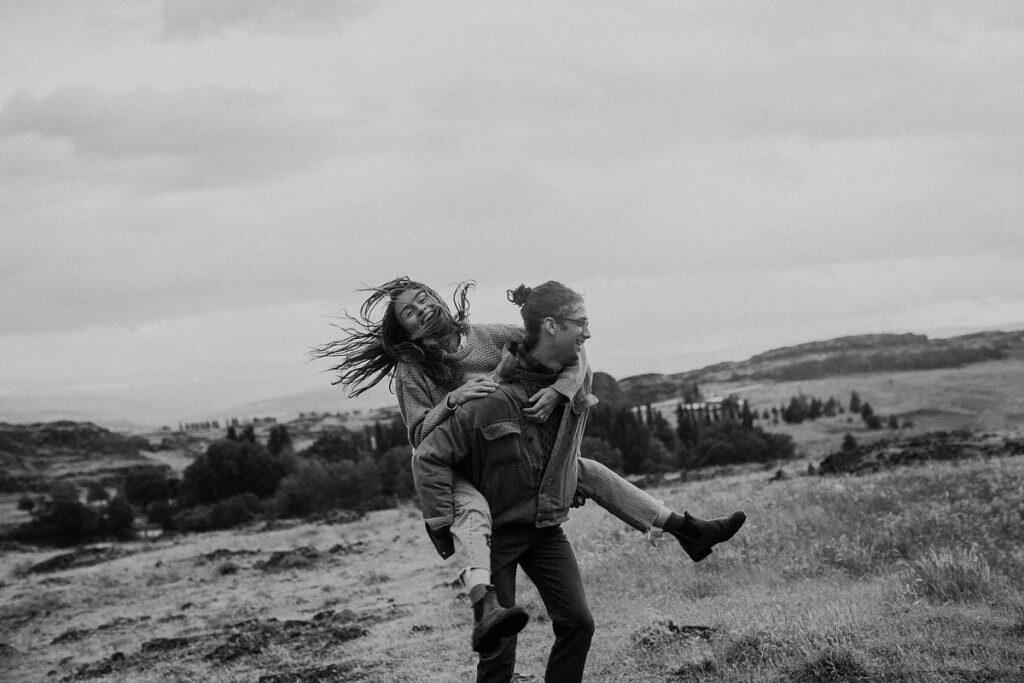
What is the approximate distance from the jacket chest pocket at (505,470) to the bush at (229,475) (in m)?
57.4

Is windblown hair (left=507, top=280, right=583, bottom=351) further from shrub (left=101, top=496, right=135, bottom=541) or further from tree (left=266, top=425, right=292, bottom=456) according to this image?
tree (left=266, top=425, right=292, bottom=456)

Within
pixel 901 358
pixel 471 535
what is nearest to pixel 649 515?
pixel 471 535

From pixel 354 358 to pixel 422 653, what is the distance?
4.84 m

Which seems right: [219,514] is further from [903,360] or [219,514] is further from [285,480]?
[903,360]

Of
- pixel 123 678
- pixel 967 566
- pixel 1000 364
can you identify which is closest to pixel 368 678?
pixel 123 678

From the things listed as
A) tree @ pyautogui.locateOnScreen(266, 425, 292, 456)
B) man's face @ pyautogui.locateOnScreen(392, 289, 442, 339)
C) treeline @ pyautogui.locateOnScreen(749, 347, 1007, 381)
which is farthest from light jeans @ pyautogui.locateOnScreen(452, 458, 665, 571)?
treeline @ pyautogui.locateOnScreen(749, 347, 1007, 381)

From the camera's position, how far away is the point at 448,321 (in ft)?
18.1

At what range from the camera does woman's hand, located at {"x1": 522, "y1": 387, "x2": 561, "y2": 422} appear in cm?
507

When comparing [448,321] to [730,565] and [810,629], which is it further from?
[730,565]

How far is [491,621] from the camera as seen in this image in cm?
458

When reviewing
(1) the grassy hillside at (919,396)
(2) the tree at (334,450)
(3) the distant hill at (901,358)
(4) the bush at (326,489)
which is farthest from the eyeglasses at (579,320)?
(3) the distant hill at (901,358)

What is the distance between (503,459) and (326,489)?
5183 centimetres

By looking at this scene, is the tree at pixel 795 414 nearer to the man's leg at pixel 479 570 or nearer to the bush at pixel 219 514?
the bush at pixel 219 514

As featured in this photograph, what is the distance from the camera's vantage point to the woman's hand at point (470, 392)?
5023 mm
